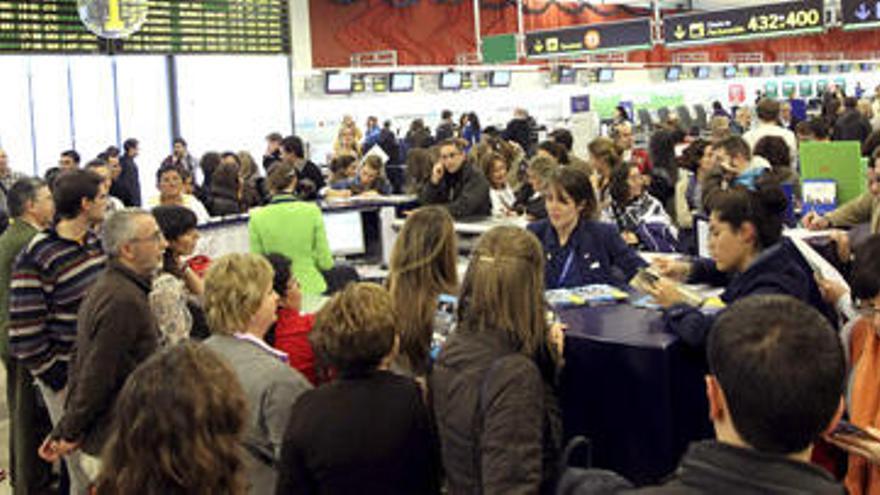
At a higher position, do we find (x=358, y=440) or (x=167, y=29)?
(x=167, y=29)

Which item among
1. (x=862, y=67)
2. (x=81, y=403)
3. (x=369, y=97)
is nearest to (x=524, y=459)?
(x=81, y=403)

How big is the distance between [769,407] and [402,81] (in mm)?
15526

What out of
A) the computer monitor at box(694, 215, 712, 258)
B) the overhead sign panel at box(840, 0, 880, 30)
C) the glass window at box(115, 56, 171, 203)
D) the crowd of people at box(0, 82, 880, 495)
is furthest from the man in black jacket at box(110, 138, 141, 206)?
the overhead sign panel at box(840, 0, 880, 30)

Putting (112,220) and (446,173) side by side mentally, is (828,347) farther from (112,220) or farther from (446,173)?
(446,173)

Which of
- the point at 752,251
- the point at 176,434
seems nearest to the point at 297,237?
the point at 752,251

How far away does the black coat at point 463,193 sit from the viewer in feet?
21.5

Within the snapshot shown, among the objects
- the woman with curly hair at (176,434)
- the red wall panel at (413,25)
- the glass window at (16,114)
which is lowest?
the woman with curly hair at (176,434)

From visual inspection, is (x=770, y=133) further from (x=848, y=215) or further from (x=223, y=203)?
(x=223, y=203)

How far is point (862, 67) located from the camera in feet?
101

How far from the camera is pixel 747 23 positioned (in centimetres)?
1533

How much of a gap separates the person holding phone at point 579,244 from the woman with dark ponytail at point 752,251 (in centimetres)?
89

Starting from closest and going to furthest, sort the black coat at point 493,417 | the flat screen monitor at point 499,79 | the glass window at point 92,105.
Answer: the black coat at point 493,417, the glass window at point 92,105, the flat screen monitor at point 499,79

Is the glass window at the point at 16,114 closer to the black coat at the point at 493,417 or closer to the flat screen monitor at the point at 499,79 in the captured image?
the flat screen monitor at the point at 499,79

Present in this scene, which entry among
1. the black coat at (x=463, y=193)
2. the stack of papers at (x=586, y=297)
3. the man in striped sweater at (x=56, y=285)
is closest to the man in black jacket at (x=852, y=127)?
the black coat at (x=463, y=193)
